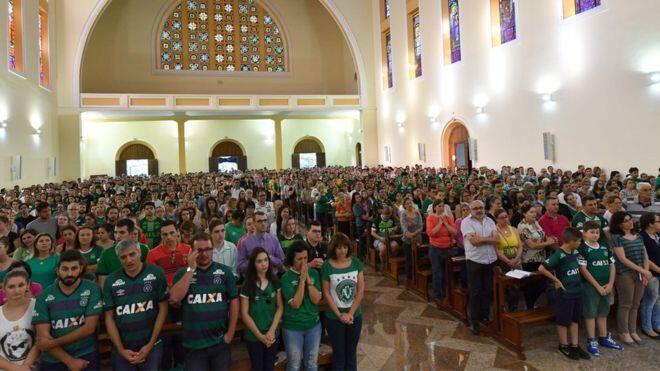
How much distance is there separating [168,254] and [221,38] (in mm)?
23175

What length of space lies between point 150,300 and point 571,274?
3669 millimetres

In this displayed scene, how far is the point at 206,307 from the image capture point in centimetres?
276

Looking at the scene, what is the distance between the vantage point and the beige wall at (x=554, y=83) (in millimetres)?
8977

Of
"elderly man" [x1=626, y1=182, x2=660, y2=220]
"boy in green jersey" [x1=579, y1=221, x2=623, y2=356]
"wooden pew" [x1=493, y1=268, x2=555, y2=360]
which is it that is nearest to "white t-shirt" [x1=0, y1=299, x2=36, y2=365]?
"wooden pew" [x1=493, y1=268, x2=555, y2=360]

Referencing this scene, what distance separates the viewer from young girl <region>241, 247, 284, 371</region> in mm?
2875

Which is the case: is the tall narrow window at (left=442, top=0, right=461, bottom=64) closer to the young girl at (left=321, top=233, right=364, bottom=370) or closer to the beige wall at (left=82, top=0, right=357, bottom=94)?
the beige wall at (left=82, top=0, right=357, bottom=94)

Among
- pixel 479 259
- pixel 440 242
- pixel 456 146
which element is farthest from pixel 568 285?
pixel 456 146

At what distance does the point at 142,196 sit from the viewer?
31.0 feet

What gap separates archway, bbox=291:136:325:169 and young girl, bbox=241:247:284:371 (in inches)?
914

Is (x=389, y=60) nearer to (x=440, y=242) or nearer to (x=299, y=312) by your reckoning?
(x=440, y=242)

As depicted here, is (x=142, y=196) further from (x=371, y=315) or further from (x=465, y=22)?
(x=465, y=22)

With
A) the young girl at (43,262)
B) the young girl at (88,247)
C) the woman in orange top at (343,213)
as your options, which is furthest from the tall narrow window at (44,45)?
the young girl at (43,262)

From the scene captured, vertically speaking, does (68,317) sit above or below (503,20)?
below

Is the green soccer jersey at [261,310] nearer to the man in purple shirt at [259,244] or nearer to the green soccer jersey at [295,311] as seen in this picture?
the green soccer jersey at [295,311]
